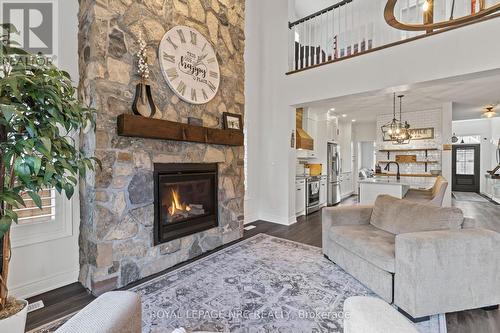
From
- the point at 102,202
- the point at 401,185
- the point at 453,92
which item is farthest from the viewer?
the point at 453,92

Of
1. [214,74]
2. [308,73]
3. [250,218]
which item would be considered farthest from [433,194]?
[214,74]

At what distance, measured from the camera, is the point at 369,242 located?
234 cm

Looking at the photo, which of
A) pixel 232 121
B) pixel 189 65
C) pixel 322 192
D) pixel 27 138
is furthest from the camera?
pixel 322 192

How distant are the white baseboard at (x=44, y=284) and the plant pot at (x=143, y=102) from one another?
1.72 metres

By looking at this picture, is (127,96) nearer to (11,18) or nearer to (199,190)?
(11,18)

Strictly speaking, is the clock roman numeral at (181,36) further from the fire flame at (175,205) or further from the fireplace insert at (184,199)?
the fire flame at (175,205)

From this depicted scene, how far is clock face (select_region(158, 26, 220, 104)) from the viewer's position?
2760 millimetres

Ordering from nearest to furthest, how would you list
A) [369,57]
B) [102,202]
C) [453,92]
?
[102,202], [369,57], [453,92]

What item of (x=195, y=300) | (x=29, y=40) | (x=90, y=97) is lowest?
(x=195, y=300)

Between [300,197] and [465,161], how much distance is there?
357 inches

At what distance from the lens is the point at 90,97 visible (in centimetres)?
222

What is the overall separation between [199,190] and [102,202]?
1.19 meters

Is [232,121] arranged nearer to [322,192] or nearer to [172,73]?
[172,73]

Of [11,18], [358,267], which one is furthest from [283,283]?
[11,18]
